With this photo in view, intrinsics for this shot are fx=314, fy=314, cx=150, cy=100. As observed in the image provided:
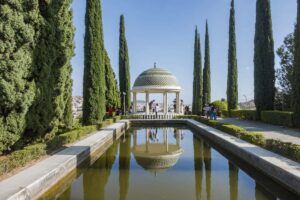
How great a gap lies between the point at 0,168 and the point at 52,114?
4.27 meters

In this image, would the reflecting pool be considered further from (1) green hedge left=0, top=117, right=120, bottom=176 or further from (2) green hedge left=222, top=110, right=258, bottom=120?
(2) green hedge left=222, top=110, right=258, bottom=120

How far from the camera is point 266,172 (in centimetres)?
708

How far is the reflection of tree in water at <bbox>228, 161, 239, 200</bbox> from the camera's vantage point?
5.88 meters

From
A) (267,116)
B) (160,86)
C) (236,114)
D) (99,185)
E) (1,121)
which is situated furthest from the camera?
(160,86)

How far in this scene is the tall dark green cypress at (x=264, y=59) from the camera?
18719 mm

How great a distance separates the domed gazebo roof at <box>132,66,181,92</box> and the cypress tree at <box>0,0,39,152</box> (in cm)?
2307

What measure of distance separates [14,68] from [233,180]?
5.78 metres

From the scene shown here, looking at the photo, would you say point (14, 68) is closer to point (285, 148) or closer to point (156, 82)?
point (285, 148)

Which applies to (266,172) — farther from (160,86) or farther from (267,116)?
(160,86)

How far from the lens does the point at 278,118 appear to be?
16.0m

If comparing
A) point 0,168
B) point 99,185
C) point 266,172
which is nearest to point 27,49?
point 0,168

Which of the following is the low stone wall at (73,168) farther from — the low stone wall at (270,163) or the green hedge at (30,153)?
the green hedge at (30,153)

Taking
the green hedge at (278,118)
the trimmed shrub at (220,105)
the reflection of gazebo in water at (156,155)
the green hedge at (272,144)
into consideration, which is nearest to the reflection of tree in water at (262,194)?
the green hedge at (272,144)

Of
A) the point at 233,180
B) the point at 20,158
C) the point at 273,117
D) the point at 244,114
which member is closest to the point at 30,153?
the point at 20,158
